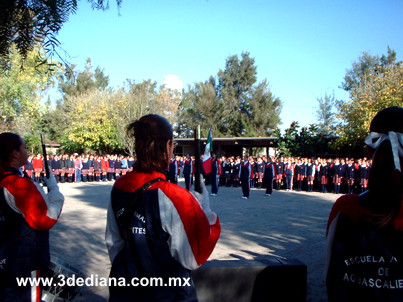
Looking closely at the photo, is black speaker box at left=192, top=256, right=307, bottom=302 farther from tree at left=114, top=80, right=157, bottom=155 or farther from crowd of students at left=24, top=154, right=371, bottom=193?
tree at left=114, top=80, right=157, bottom=155

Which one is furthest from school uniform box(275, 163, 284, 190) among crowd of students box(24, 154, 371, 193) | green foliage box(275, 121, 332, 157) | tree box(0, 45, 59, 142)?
tree box(0, 45, 59, 142)

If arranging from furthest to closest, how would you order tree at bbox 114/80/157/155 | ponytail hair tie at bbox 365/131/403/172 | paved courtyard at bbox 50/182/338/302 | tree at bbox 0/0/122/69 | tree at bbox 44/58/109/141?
tree at bbox 44/58/109/141
tree at bbox 114/80/157/155
paved courtyard at bbox 50/182/338/302
tree at bbox 0/0/122/69
ponytail hair tie at bbox 365/131/403/172

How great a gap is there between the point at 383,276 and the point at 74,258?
5.98 metres

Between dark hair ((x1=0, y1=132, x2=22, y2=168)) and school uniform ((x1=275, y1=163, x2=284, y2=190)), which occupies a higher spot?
dark hair ((x1=0, y1=132, x2=22, y2=168))

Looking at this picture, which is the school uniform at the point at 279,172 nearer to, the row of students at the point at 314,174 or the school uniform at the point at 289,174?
the row of students at the point at 314,174

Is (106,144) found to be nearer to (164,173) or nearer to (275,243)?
(275,243)

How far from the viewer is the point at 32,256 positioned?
2697 mm

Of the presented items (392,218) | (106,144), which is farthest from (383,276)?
(106,144)

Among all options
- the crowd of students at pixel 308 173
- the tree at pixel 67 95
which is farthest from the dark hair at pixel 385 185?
the tree at pixel 67 95

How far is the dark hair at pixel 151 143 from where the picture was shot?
77.4 inches

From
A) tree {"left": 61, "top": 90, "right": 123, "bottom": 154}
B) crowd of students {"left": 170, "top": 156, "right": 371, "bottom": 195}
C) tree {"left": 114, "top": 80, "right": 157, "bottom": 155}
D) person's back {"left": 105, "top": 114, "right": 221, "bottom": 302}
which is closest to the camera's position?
person's back {"left": 105, "top": 114, "right": 221, "bottom": 302}

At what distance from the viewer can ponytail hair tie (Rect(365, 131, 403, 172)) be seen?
1.64 m

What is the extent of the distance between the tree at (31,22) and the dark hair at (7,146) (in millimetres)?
725

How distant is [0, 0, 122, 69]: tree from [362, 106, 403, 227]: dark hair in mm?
2619
